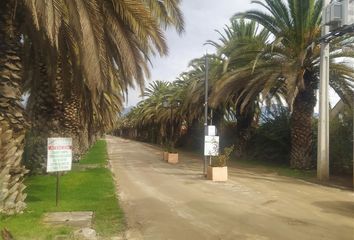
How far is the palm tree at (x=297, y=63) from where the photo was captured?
21.5 meters

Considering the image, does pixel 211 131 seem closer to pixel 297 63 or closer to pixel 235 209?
pixel 297 63

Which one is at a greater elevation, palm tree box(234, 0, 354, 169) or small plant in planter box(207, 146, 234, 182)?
palm tree box(234, 0, 354, 169)

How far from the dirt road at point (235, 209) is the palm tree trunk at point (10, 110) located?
2.59 metres

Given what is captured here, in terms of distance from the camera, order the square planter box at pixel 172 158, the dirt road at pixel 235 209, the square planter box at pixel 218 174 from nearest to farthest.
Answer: the dirt road at pixel 235 209 < the square planter box at pixel 218 174 < the square planter box at pixel 172 158

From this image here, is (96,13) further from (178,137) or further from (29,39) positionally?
(178,137)

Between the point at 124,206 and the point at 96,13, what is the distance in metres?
4.84

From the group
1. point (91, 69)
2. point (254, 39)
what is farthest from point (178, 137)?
point (91, 69)

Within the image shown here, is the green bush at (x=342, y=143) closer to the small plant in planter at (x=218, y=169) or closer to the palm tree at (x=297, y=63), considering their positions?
the palm tree at (x=297, y=63)

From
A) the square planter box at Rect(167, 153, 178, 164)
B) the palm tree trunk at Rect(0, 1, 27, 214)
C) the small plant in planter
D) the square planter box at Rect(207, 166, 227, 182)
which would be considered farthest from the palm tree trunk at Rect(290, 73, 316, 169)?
the palm tree trunk at Rect(0, 1, 27, 214)

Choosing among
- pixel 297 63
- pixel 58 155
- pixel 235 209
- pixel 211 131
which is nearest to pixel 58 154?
pixel 58 155

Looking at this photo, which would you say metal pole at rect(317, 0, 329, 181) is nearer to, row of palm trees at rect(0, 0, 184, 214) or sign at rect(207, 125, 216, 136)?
sign at rect(207, 125, 216, 136)

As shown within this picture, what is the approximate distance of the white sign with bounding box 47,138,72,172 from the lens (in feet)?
40.0

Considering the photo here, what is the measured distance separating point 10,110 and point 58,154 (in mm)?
1870

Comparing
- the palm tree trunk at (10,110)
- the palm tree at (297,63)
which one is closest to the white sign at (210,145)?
the palm tree at (297,63)
